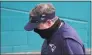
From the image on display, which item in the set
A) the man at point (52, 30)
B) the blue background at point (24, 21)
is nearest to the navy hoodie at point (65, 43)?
the man at point (52, 30)

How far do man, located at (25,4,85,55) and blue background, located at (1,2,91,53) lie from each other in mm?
4714

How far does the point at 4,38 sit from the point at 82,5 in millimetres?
2090

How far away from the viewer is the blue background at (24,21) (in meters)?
7.69

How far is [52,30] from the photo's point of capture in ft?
9.67

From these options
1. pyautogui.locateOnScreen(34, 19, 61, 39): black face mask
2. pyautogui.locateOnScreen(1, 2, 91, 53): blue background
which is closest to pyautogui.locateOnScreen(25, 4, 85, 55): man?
pyautogui.locateOnScreen(34, 19, 61, 39): black face mask

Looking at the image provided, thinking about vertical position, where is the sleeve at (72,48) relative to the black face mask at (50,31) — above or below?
below

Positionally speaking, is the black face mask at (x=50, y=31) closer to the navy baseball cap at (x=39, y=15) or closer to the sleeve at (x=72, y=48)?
the navy baseball cap at (x=39, y=15)

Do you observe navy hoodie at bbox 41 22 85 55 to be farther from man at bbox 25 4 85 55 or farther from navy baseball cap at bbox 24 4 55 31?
navy baseball cap at bbox 24 4 55 31

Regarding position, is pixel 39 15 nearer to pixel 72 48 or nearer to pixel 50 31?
pixel 50 31

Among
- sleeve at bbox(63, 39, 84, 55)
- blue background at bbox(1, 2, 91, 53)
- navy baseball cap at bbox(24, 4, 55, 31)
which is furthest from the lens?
blue background at bbox(1, 2, 91, 53)

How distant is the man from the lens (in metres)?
2.87

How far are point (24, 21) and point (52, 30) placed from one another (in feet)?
16.1

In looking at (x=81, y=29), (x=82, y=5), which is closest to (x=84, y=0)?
(x=82, y=5)

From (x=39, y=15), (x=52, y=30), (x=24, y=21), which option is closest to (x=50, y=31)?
(x=52, y=30)
